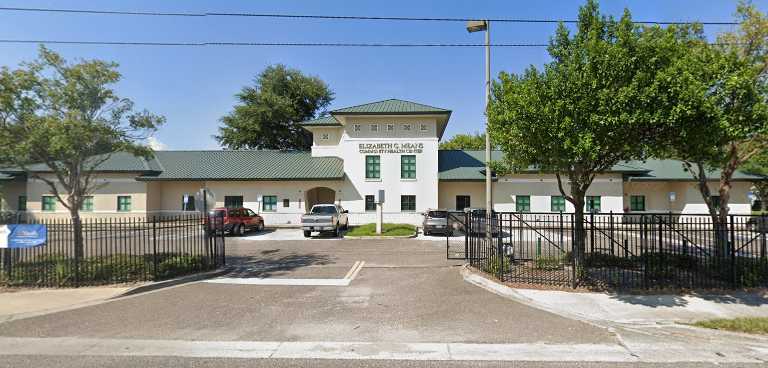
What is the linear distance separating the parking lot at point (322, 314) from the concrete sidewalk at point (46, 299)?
0.44 metres

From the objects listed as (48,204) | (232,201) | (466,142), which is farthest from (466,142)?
(48,204)

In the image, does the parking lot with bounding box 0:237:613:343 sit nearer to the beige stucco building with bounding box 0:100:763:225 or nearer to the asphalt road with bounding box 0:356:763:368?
the asphalt road with bounding box 0:356:763:368

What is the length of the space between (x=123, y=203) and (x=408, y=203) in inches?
848

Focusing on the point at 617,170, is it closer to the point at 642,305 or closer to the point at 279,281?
the point at 642,305

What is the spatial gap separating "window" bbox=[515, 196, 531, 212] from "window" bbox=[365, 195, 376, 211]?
1024 cm

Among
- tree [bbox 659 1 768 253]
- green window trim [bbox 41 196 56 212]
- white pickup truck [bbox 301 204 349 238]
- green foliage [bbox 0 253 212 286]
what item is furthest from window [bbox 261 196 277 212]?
tree [bbox 659 1 768 253]

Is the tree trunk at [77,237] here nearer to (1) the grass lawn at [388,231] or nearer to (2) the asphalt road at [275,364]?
(2) the asphalt road at [275,364]

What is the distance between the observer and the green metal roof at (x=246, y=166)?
83.9 feet

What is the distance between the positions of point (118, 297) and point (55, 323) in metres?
1.61

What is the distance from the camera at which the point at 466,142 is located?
57250 mm

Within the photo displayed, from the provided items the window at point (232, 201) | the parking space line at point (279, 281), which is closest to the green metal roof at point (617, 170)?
the window at point (232, 201)

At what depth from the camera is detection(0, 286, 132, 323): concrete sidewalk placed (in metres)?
7.02

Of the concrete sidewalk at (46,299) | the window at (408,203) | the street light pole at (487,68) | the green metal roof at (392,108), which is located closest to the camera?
the concrete sidewalk at (46,299)

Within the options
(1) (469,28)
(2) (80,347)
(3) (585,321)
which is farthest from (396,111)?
(2) (80,347)
